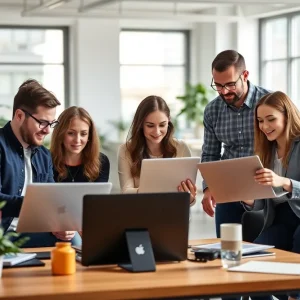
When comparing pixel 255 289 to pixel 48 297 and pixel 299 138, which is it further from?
pixel 299 138

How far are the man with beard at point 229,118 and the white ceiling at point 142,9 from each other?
540cm

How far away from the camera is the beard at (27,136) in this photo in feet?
12.6

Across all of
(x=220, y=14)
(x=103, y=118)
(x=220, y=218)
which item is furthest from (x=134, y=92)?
(x=220, y=218)

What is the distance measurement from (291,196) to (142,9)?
29.9ft

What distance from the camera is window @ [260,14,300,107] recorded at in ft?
37.8

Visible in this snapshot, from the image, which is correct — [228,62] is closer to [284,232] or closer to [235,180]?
[235,180]

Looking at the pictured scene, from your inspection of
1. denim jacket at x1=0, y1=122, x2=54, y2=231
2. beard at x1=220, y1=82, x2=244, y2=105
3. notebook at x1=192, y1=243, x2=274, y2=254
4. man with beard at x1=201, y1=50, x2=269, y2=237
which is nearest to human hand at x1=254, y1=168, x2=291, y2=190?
notebook at x1=192, y1=243, x2=274, y2=254

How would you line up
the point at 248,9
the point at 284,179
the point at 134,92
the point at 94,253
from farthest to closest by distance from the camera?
the point at 134,92 → the point at 248,9 → the point at 284,179 → the point at 94,253

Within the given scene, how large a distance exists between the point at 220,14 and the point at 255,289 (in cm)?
1012

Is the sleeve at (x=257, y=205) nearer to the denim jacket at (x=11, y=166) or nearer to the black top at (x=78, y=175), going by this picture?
the black top at (x=78, y=175)

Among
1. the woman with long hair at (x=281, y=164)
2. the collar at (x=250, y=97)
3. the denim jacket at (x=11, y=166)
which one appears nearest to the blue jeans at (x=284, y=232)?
the woman with long hair at (x=281, y=164)

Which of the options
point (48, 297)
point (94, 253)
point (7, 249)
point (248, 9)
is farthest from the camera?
point (248, 9)

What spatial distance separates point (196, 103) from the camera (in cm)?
1234

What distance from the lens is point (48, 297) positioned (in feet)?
8.11
